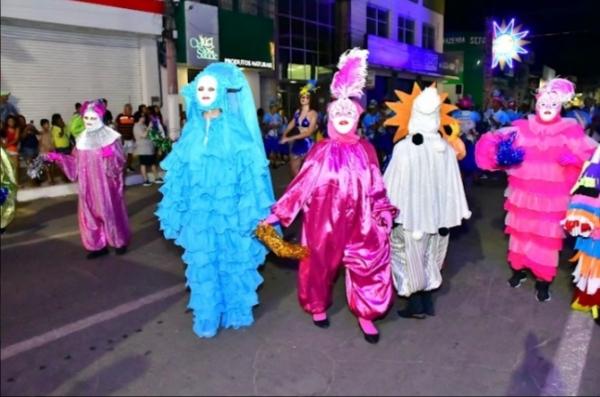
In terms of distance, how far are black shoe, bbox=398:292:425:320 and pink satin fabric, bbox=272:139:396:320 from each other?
47 cm

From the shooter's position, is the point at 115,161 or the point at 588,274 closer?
the point at 588,274

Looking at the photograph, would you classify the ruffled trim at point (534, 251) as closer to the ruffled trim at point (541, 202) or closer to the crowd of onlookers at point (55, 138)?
the ruffled trim at point (541, 202)

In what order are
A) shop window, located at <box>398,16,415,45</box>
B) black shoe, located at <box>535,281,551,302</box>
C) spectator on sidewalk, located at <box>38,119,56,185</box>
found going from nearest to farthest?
black shoe, located at <box>535,281,551,302</box>
spectator on sidewalk, located at <box>38,119,56,185</box>
shop window, located at <box>398,16,415,45</box>

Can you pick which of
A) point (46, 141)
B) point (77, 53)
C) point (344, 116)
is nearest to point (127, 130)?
point (46, 141)

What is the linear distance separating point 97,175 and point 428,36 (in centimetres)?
3000

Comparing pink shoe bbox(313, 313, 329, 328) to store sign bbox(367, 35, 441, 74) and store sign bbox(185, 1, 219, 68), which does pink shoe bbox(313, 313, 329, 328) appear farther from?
store sign bbox(367, 35, 441, 74)

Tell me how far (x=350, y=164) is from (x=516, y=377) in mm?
1757

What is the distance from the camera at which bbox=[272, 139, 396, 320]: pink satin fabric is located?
3.75 meters

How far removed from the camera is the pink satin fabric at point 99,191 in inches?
226

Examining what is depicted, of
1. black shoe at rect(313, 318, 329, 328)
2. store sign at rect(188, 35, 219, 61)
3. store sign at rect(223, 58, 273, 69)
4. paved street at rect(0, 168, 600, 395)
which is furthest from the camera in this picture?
store sign at rect(223, 58, 273, 69)

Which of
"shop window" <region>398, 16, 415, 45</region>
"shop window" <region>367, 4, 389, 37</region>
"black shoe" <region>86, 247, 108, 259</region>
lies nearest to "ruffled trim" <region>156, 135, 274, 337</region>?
"black shoe" <region>86, 247, 108, 259</region>

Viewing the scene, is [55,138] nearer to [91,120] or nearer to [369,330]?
[91,120]

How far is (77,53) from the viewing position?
1248cm

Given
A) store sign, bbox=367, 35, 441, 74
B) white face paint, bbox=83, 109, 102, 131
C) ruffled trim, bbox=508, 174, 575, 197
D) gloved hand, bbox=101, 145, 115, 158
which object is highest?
store sign, bbox=367, 35, 441, 74
